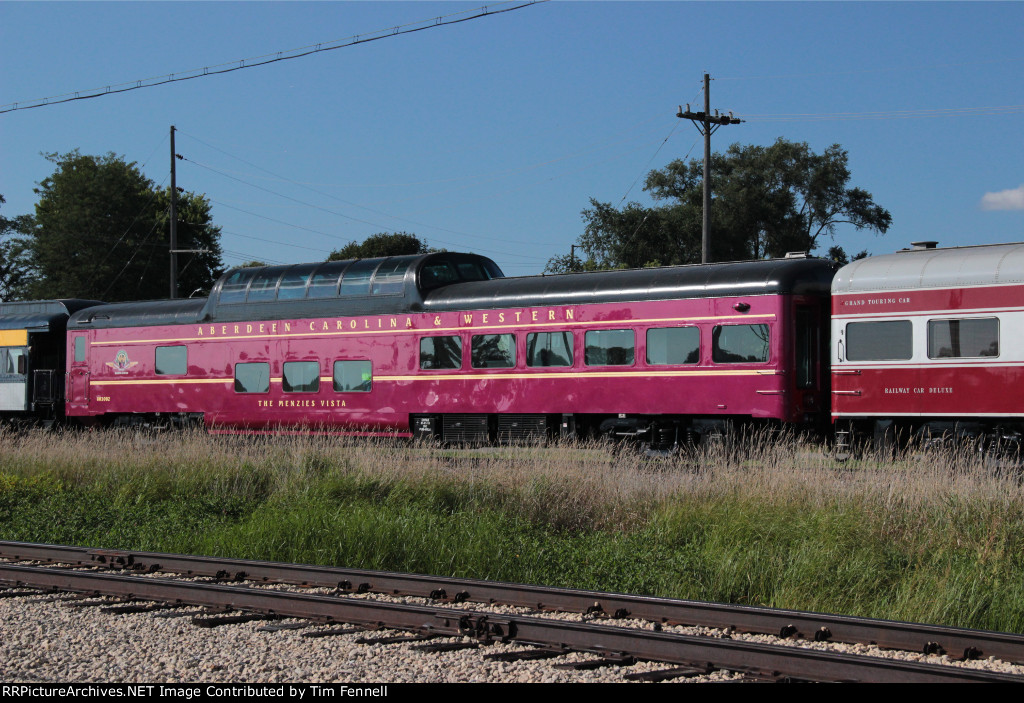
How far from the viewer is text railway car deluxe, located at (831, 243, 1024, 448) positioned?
13.4 m

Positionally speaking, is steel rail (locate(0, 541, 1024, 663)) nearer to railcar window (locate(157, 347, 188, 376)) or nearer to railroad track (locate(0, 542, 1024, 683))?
railroad track (locate(0, 542, 1024, 683))

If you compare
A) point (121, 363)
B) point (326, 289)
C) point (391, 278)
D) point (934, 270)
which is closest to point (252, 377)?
point (326, 289)

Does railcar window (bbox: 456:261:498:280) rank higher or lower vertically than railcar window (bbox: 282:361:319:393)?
higher

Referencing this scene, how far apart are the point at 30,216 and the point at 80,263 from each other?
758cm

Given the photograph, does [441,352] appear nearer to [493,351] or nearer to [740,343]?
[493,351]

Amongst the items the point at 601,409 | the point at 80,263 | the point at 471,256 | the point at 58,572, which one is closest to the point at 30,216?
the point at 80,263

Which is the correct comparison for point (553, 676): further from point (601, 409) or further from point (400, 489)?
point (601, 409)

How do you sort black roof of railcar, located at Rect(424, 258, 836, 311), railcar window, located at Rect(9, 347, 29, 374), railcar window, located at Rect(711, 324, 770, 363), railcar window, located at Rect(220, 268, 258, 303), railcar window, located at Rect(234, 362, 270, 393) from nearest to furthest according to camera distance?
railcar window, located at Rect(711, 324, 770, 363) → black roof of railcar, located at Rect(424, 258, 836, 311) → railcar window, located at Rect(234, 362, 270, 393) → railcar window, located at Rect(220, 268, 258, 303) → railcar window, located at Rect(9, 347, 29, 374)

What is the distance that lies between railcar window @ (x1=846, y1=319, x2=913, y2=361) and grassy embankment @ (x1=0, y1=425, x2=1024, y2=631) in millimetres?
1682

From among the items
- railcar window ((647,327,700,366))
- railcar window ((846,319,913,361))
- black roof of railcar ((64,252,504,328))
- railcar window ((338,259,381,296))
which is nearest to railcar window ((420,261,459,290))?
black roof of railcar ((64,252,504,328))

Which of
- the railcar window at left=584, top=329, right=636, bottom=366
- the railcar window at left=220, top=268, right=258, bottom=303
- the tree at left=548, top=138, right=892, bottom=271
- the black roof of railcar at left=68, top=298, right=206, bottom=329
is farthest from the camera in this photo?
the tree at left=548, top=138, right=892, bottom=271

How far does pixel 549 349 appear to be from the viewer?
16781 mm

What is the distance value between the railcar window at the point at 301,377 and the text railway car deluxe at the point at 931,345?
980 cm
